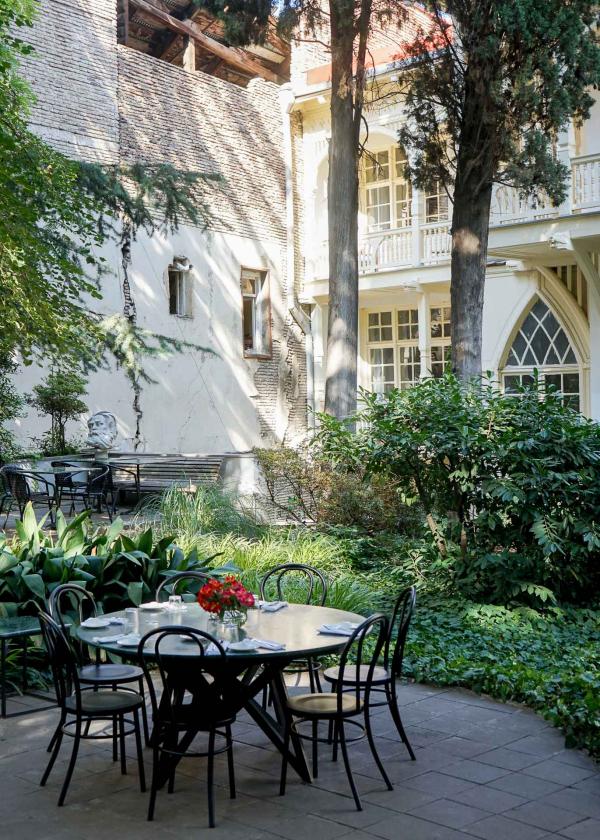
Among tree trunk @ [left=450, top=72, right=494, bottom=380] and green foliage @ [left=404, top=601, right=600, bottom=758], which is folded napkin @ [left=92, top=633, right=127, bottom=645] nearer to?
green foliage @ [left=404, top=601, right=600, bottom=758]

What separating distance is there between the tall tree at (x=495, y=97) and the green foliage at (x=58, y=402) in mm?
6929

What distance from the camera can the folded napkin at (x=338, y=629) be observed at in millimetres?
5066

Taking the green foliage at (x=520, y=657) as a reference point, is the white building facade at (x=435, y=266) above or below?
above

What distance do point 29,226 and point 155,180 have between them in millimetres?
8268

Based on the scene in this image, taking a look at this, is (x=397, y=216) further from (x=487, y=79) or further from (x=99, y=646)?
(x=99, y=646)

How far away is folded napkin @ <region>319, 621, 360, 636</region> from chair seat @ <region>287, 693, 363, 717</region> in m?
0.33

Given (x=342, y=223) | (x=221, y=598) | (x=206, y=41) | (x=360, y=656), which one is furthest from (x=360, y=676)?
(x=206, y=41)

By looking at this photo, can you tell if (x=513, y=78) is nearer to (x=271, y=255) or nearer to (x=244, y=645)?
(x=244, y=645)

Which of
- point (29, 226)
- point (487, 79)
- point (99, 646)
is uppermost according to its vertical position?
point (487, 79)

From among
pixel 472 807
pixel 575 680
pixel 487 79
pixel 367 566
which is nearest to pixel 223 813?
pixel 472 807

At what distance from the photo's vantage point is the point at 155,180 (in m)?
20.2

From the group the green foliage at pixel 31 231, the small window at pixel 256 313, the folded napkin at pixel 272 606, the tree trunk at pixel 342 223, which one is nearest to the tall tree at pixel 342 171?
the tree trunk at pixel 342 223

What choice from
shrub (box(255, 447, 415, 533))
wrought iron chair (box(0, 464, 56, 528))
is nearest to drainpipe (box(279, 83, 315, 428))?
wrought iron chair (box(0, 464, 56, 528))

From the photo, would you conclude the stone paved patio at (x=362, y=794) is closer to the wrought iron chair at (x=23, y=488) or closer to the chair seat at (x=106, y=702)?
the chair seat at (x=106, y=702)
